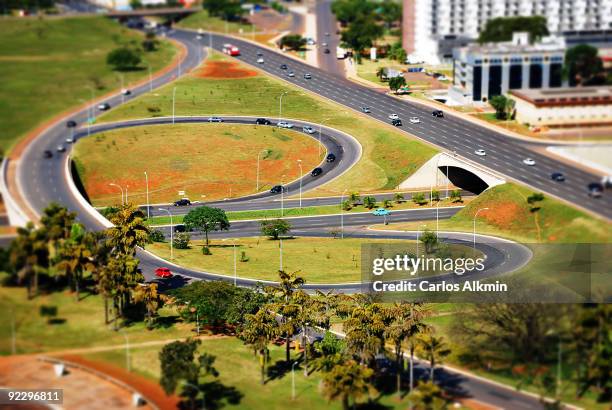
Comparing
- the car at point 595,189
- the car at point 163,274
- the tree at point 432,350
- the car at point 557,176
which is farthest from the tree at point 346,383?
the car at point 557,176

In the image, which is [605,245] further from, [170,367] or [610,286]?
[170,367]

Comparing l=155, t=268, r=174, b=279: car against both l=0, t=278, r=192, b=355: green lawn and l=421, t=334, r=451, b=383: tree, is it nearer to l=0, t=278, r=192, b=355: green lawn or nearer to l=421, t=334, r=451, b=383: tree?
l=0, t=278, r=192, b=355: green lawn

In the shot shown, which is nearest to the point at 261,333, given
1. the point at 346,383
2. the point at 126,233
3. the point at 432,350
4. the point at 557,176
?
the point at 346,383

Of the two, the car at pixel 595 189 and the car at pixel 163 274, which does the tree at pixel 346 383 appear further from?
the car at pixel 163 274

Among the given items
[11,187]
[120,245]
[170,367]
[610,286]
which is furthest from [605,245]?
[11,187]

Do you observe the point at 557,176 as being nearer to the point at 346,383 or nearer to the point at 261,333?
the point at 261,333

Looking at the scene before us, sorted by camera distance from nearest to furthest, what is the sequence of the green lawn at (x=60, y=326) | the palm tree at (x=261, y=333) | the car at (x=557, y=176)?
A: the green lawn at (x=60, y=326)
the palm tree at (x=261, y=333)
the car at (x=557, y=176)
